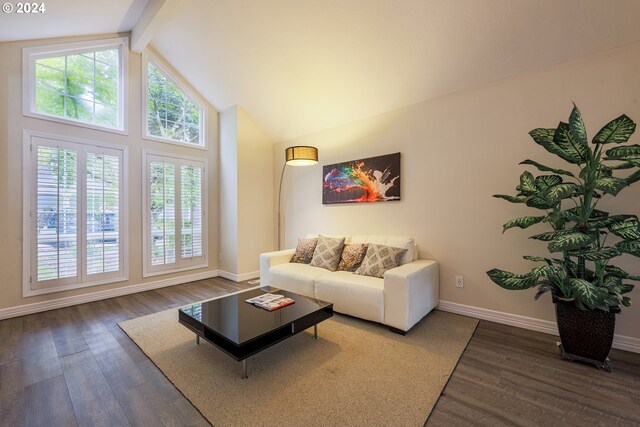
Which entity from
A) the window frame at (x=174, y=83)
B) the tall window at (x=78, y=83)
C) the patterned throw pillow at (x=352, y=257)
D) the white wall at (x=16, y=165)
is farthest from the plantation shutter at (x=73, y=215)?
the patterned throw pillow at (x=352, y=257)

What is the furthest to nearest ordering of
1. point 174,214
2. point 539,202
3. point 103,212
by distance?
point 174,214
point 103,212
point 539,202

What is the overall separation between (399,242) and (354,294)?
870mm

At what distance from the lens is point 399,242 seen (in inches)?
126

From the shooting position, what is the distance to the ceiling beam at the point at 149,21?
3.15 metres

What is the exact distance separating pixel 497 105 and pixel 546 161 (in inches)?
29.2

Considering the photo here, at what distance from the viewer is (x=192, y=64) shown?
13.8ft

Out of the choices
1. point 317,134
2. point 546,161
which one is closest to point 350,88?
point 317,134

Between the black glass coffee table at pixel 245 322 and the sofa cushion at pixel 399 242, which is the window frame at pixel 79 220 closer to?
the black glass coffee table at pixel 245 322

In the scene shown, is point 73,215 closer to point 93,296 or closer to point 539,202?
point 93,296

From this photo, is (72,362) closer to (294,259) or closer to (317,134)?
(294,259)

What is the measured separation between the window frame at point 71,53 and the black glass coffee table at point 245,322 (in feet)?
9.84

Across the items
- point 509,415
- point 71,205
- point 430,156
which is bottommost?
point 509,415

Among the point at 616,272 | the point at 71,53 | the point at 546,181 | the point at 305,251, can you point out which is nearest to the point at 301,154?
the point at 305,251

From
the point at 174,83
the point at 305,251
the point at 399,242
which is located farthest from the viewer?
the point at 174,83
